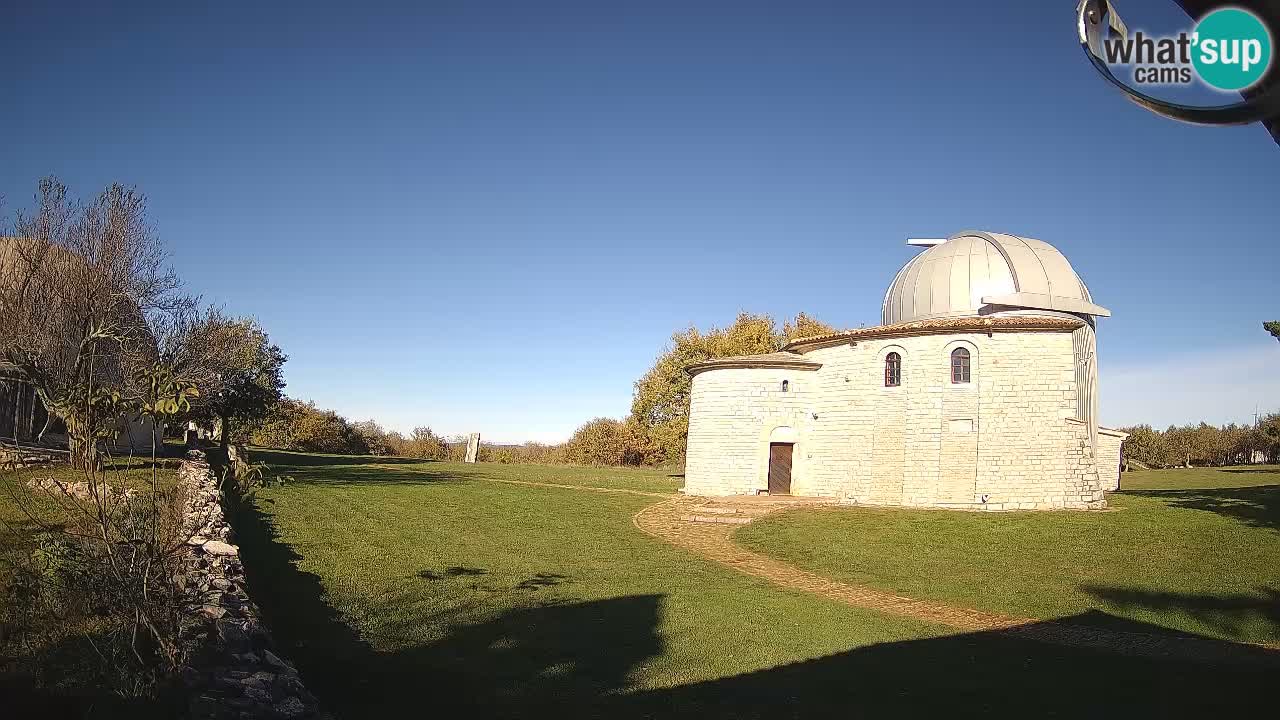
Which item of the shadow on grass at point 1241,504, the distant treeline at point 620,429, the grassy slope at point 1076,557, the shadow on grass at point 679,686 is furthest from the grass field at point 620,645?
the distant treeline at point 620,429

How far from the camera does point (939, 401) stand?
23.7 metres

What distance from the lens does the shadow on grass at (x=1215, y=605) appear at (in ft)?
34.4

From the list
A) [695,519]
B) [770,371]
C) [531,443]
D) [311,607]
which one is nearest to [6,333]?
[311,607]

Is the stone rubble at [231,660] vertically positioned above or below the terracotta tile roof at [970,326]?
below

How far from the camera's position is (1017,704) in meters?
6.98

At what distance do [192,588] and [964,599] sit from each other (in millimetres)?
11113

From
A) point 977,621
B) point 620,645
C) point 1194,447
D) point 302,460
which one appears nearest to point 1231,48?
point 620,645

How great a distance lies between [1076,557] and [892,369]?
10.6 meters

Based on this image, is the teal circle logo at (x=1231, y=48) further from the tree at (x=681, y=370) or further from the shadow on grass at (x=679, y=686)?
the tree at (x=681, y=370)

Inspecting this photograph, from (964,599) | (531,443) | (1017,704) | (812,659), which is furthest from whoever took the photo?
(531,443)

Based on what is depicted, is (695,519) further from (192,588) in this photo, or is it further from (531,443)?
(531,443)

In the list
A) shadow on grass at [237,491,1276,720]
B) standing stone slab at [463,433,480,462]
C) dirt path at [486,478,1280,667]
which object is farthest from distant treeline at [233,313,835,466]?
shadow on grass at [237,491,1276,720]

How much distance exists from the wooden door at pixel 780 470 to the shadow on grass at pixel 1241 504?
11650 mm

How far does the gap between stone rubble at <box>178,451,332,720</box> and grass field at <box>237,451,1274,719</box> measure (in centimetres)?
69
